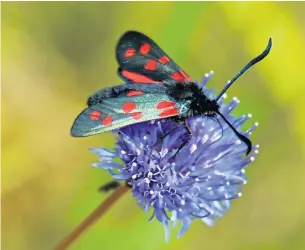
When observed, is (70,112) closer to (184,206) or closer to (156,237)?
(156,237)

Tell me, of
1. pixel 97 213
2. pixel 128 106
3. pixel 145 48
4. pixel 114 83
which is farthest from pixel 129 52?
pixel 114 83

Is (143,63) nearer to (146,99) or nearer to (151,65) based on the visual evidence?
(151,65)

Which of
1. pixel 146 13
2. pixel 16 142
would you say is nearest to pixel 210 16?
pixel 146 13

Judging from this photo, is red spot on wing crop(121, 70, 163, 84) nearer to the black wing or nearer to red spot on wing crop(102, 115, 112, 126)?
the black wing

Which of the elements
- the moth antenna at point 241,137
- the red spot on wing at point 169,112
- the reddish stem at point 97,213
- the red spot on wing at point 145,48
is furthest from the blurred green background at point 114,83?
the red spot on wing at point 169,112

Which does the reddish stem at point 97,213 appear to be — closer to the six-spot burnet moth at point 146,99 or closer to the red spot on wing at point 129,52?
the six-spot burnet moth at point 146,99

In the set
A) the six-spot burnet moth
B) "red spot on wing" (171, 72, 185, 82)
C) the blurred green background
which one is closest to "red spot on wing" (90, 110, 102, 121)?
the six-spot burnet moth
